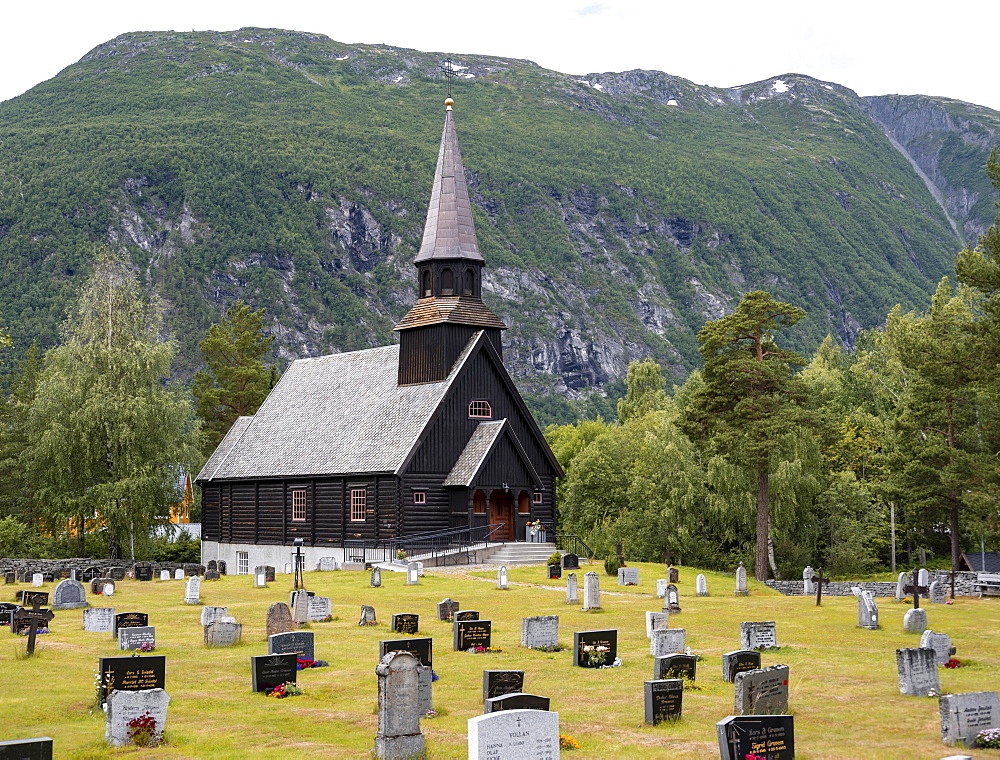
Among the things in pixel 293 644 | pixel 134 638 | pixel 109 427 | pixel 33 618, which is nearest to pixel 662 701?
pixel 293 644

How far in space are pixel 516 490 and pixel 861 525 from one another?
20.4 metres

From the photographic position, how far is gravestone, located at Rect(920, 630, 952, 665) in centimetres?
2153

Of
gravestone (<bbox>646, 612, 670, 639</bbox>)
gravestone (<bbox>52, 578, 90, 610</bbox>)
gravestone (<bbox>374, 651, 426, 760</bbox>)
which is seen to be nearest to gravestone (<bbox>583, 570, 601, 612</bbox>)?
gravestone (<bbox>646, 612, 670, 639</bbox>)

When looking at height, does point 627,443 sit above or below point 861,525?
above

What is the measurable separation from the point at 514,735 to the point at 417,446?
38.4 m

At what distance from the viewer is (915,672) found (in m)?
19.0

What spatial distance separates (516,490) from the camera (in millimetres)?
53656

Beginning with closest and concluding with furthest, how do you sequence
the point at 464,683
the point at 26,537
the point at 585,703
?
the point at 585,703, the point at 464,683, the point at 26,537

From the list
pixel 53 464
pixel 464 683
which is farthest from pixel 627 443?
pixel 464 683

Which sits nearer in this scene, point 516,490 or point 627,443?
point 516,490

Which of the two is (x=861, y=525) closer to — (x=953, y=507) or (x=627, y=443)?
(x=953, y=507)

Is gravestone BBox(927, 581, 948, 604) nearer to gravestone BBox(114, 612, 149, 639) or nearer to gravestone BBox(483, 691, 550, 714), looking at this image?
gravestone BBox(114, 612, 149, 639)

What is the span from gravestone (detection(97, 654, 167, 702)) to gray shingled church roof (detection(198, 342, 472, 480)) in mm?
32605

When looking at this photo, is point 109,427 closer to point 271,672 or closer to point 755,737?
point 271,672
